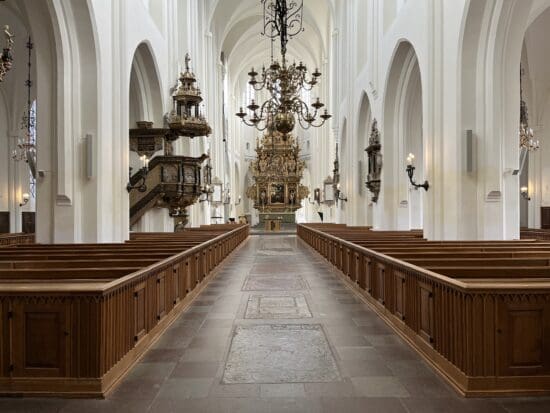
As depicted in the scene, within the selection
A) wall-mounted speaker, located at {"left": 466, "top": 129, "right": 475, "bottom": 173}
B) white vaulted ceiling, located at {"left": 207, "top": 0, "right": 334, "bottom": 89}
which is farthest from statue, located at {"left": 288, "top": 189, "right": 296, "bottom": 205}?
wall-mounted speaker, located at {"left": 466, "top": 129, "right": 475, "bottom": 173}

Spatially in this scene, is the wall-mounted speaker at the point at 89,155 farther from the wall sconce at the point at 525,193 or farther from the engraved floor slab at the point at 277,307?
the wall sconce at the point at 525,193

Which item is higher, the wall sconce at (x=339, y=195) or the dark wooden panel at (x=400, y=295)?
the wall sconce at (x=339, y=195)

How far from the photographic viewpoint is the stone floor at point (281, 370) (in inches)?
143

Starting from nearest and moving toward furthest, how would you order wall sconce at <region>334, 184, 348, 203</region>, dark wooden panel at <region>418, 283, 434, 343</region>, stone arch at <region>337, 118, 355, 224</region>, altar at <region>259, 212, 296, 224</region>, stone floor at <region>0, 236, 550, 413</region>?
1. stone floor at <region>0, 236, 550, 413</region>
2. dark wooden panel at <region>418, 283, 434, 343</region>
3. stone arch at <region>337, 118, 355, 224</region>
4. wall sconce at <region>334, 184, 348, 203</region>
5. altar at <region>259, 212, 296, 224</region>

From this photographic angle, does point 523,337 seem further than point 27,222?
No

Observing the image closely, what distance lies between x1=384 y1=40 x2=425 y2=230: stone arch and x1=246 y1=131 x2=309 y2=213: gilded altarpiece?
21191mm

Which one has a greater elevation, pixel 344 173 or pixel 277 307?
pixel 344 173

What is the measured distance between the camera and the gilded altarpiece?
3753 cm

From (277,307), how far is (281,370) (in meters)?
2.73

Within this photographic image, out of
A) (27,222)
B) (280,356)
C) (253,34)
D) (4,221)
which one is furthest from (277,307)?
(253,34)

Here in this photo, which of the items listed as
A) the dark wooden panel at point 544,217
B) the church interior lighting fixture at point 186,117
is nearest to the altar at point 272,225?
the dark wooden panel at point 544,217

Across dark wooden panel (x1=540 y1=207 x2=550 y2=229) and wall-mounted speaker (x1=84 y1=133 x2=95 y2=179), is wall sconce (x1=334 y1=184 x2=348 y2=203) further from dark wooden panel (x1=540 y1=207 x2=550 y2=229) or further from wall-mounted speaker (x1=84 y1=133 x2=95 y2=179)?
wall-mounted speaker (x1=84 y1=133 x2=95 y2=179)

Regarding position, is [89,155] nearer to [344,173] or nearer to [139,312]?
[139,312]

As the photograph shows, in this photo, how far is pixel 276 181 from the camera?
37688 millimetres
